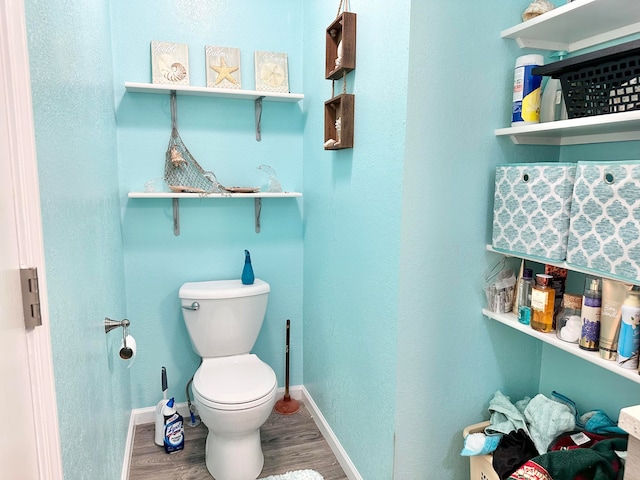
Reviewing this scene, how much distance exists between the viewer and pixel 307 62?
7.73 feet

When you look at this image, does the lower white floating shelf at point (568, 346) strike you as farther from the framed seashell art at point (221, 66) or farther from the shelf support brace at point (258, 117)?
the framed seashell art at point (221, 66)

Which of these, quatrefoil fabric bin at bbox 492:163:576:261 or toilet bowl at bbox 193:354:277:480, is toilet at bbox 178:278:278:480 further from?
quatrefoil fabric bin at bbox 492:163:576:261

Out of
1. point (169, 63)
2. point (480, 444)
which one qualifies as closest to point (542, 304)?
point (480, 444)

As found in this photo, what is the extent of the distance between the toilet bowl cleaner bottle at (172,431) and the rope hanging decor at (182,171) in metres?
1.12

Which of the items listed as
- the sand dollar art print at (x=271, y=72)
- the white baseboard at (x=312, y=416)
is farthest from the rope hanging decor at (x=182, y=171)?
the white baseboard at (x=312, y=416)

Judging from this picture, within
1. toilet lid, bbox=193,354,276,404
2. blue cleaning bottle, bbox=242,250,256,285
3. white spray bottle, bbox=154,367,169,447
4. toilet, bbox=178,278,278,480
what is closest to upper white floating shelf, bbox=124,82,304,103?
blue cleaning bottle, bbox=242,250,256,285

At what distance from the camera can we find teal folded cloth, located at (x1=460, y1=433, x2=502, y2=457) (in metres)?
1.50

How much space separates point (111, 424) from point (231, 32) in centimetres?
193

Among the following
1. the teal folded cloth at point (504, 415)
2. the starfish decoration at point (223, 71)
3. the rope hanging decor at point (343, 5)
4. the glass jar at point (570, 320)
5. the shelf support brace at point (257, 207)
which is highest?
the rope hanging decor at point (343, 5)

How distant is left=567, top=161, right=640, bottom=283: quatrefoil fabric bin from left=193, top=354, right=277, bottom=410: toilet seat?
1336 millimetres

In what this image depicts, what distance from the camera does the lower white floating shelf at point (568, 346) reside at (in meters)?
1.11

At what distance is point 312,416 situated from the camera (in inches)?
97.3

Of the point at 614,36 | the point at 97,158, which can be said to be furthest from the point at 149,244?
the point at 614,36

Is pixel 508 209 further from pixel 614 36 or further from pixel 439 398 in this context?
pixel 439 398
